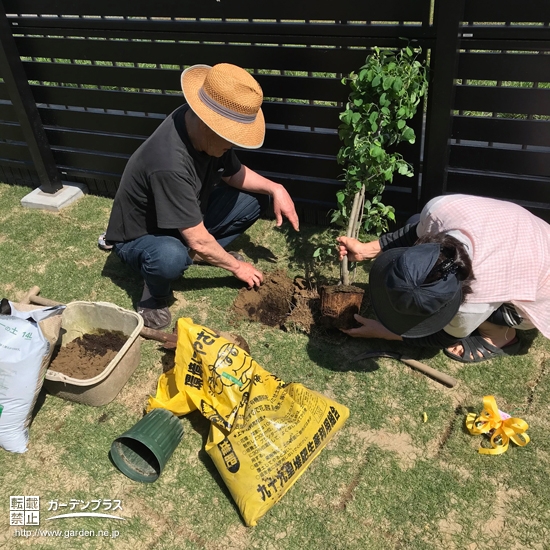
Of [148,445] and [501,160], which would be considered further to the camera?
[501,160]

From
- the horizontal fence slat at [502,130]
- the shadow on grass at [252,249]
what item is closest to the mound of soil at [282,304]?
the shadow on grass at [252,249]

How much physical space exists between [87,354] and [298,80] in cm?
234

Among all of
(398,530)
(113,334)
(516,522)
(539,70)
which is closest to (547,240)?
(539,70)

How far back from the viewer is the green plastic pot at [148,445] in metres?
2.59

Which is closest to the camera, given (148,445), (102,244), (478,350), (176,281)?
(148,445)

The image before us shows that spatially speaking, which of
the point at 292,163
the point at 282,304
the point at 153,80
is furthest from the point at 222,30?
the point at 282,304

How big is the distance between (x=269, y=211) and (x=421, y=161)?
53.1 inches

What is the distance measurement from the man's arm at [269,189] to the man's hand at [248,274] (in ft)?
1.38

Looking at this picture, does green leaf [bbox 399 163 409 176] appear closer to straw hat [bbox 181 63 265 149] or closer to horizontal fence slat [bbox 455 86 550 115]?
horizontal fence slat [bbox 455 86 550 115]

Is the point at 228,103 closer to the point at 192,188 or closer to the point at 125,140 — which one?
the point at 192,188

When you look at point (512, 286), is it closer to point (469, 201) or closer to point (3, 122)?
point (469, 201)

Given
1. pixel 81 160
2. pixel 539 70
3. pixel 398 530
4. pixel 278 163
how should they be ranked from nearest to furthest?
pixel 398 530 → pixel 539 70 → pixel 278 163 → pixel 81 160

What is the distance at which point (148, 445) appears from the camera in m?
2.55

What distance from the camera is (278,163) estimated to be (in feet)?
13.9
